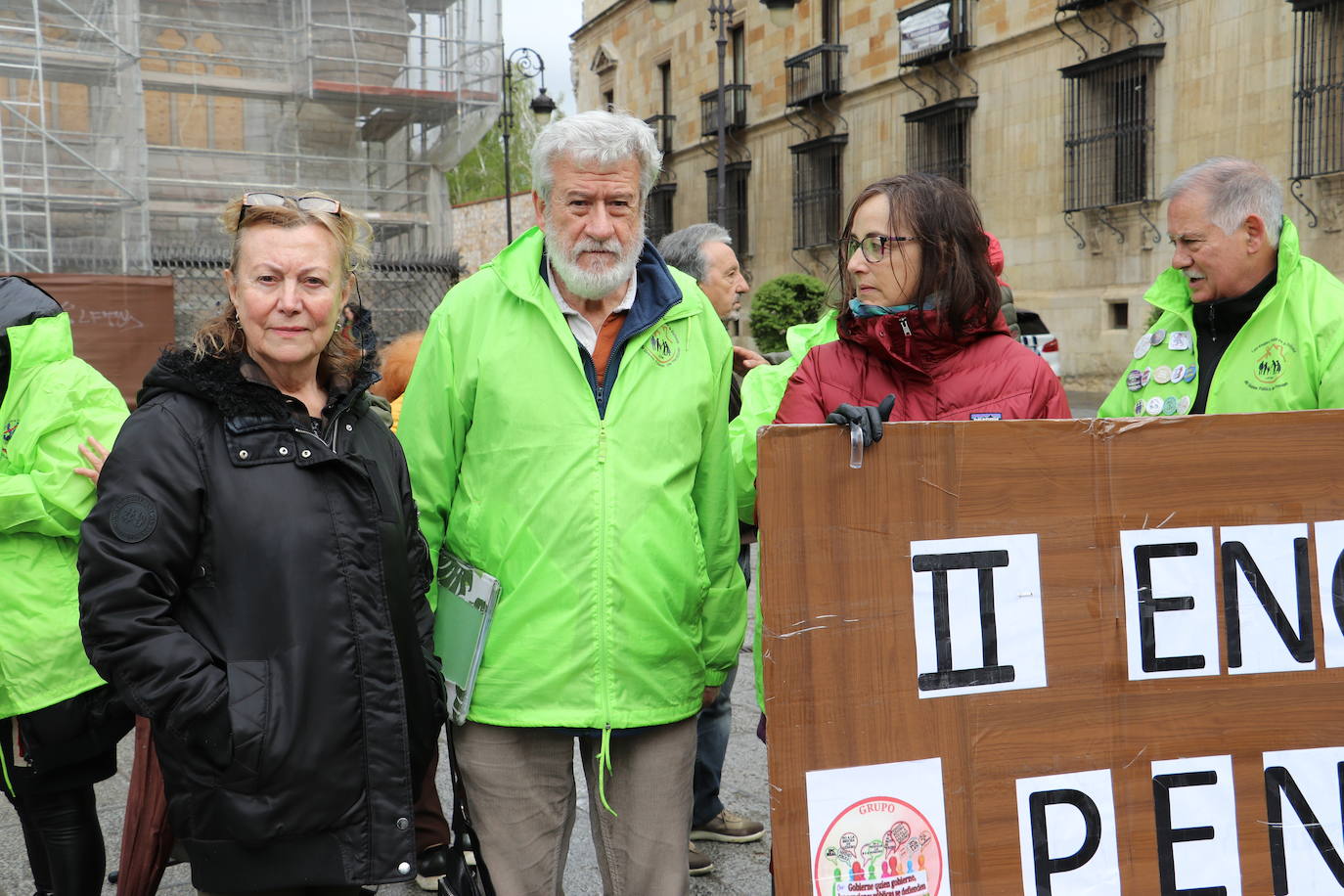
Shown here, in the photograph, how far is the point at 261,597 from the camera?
2250 millimetres

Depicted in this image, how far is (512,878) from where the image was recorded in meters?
2.64

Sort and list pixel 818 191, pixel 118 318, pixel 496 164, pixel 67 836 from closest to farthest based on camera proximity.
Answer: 1. pixel 67 836
2. pixel 118 318
3. pixel 818 191
4. pixel 496 164

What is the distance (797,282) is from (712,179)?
12.3m

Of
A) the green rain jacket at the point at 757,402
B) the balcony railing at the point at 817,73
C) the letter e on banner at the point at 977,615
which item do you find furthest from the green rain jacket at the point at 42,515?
the balcony railing at the point at 817,73

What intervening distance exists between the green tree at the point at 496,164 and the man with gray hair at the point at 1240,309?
3735 centimetres

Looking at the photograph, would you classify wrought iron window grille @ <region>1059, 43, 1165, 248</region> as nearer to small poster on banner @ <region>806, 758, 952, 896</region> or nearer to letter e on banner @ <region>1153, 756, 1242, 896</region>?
letter e on banner @ <region>1153, 756, 1242, 896</region>

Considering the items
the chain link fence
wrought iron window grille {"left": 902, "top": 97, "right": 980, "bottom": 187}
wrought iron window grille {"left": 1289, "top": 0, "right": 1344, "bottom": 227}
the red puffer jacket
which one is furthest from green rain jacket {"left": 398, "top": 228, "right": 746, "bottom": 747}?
wrought iron window grille {"left": 902, "top": 97, "right": 980, "bottom": 187}

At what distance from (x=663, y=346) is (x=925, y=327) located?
1.83 ft

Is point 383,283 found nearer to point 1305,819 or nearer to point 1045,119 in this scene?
point 1045,119

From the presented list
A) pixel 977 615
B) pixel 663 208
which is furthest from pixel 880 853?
pixel 663 208

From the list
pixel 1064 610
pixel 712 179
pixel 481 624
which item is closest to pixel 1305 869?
pixel 1064 610

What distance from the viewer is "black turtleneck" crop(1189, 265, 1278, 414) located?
3162mm

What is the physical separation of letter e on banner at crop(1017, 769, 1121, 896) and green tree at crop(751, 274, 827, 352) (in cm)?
1836

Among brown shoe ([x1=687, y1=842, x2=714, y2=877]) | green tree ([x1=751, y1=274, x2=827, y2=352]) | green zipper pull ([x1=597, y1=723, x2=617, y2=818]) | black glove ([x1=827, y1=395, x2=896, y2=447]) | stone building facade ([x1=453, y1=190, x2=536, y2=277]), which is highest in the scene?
stone building facade ([x1=453, y1=190, x2=536, y2=277])
